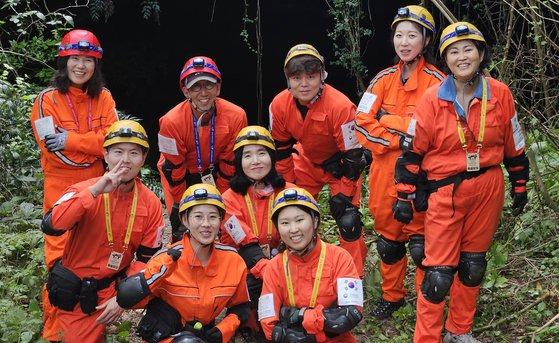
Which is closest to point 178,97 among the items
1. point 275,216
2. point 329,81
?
point 329,81

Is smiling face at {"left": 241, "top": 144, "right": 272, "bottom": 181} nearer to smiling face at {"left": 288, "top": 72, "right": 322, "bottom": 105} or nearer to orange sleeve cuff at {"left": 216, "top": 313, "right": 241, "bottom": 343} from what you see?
smiling face at {"left": 288, "top": 72, "right": 322, "bottom": 105}

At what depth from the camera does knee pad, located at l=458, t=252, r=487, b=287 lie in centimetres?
434

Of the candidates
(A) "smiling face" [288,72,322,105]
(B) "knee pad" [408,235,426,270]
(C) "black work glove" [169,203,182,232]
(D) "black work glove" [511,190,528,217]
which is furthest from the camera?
(C) "black work glove" [169,203,182,232]


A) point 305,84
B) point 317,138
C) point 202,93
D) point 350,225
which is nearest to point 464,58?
point 305,84

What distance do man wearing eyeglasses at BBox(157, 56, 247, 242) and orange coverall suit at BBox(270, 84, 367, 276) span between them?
41cm

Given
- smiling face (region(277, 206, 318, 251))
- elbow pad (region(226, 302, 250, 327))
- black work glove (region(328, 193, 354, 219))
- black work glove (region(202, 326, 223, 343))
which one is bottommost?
black work glove (region(202, 326, 223, 343))

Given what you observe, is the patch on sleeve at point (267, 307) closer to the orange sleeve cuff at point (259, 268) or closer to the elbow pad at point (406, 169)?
the orange sleeve cuff at point (259, 268)

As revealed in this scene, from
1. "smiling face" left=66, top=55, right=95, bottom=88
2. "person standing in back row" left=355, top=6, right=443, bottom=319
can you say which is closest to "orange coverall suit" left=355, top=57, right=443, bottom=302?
"person standing in back row" left=355, top=6, right=443, bottom=319

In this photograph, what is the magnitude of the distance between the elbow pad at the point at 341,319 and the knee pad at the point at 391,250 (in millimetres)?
1072

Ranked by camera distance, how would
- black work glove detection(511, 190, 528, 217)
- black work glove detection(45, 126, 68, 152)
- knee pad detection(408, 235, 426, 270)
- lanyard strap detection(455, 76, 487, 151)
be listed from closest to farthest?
lanyard strap detection(455, 76, 487, 151), black work glove detection(511, 190, 528, 217), knee pad detection(408, 235, 426, 270), black work glove detection(45, 126, 68, 152)

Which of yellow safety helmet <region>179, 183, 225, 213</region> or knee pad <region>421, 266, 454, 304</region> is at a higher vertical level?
yellow safety helmet <region>179, 183, 225, 213</region>

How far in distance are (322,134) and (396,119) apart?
75 cm

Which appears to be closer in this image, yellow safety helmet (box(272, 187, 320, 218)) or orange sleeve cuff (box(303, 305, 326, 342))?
orange sleeve cuff (box(303, 305, 326, 342))

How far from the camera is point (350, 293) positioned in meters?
4.12
